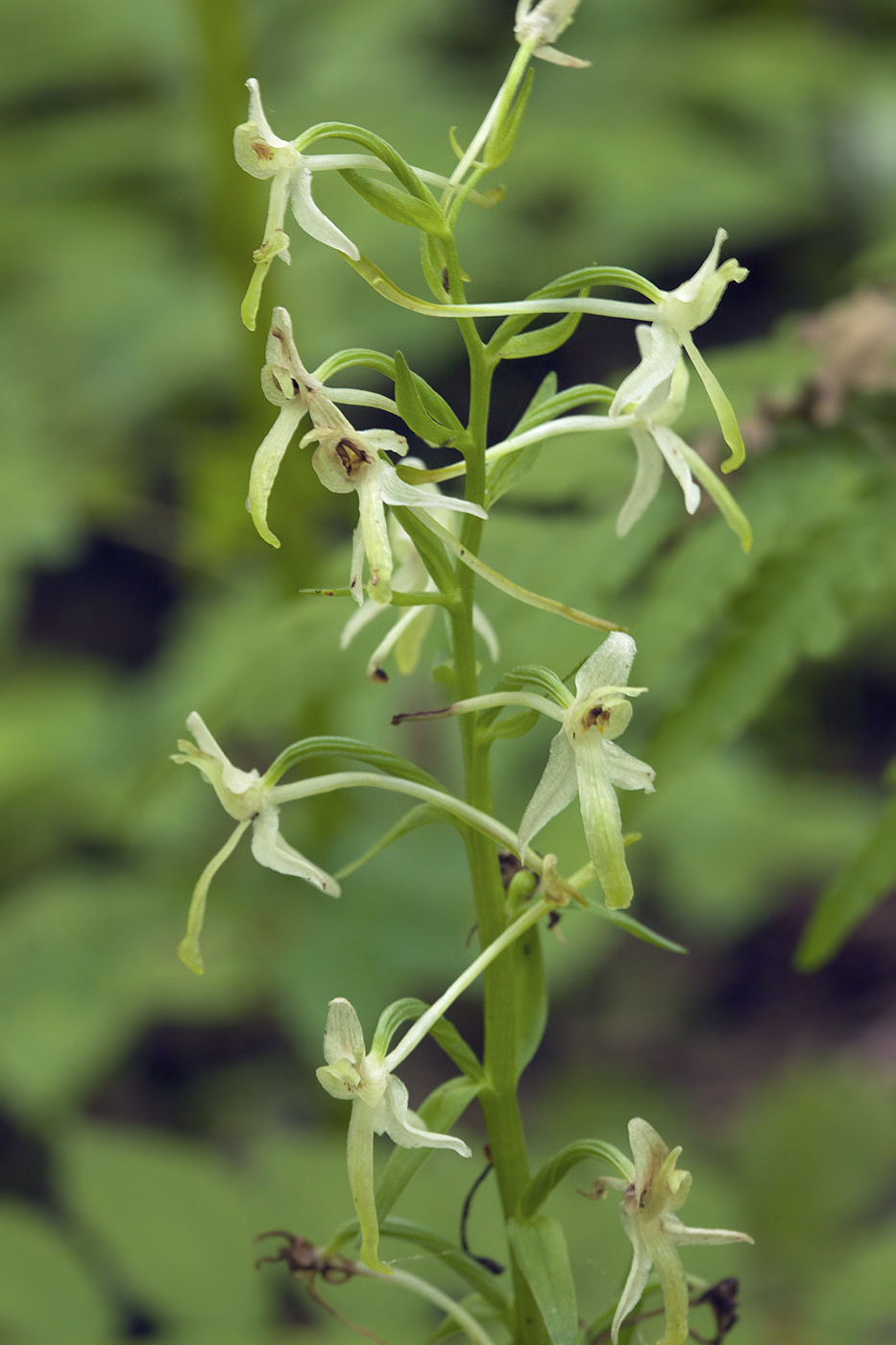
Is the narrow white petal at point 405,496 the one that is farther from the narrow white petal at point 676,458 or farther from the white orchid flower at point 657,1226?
the white orchid flower at point 657,1226

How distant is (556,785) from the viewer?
0.71m

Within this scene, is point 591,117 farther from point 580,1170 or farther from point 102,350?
point 580,1170

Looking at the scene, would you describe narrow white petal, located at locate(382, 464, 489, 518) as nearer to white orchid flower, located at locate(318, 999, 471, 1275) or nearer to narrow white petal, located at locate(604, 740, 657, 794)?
narrow white petal, located at locate(604, 740, 657, 794)

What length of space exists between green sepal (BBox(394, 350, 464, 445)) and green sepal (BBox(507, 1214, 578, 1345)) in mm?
465

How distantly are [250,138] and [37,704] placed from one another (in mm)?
2556

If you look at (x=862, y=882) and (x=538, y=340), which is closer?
(x=538, y=340)

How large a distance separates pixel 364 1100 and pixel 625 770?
232 millimetres

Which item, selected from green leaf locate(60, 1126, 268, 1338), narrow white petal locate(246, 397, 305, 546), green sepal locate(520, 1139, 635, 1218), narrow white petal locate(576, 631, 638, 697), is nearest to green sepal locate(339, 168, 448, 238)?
narrow white petal locate(246, 397, 305, 546)

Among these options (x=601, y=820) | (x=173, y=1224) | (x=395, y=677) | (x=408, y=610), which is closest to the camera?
(x=601, y=820)

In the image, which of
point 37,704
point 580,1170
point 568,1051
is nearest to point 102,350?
point 37,704

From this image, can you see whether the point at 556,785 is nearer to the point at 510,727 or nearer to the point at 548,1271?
the point at 510,727

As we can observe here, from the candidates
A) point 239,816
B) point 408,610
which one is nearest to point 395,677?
point 408,610

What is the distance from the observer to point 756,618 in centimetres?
116

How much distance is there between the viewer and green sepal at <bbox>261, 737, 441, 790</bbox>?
0.75 m
